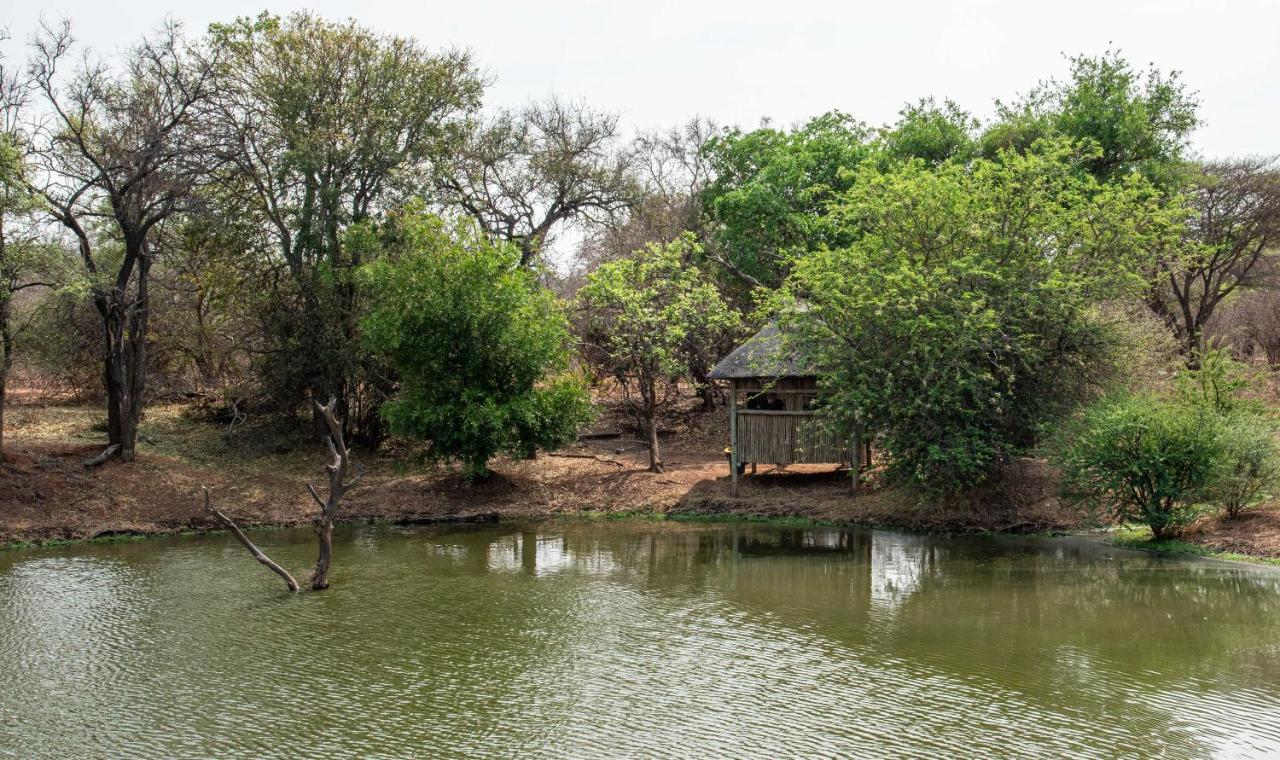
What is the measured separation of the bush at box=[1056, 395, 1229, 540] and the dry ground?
886 mm

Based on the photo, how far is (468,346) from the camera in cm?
2138

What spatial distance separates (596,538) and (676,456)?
22.7 ft

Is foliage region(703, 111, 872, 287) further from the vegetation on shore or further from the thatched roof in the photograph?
the thatched roof

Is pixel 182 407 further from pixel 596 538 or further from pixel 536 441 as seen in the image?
pixel 596 538

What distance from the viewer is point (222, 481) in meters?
22.0

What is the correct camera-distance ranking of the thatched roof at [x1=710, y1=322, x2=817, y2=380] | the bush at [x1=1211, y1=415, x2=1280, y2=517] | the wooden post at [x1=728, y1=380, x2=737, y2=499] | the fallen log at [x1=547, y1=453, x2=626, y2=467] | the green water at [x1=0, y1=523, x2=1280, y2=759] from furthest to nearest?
the fallen log at [x1=547, y1=453, x2=626, y2=467], the wooden post at [x1=728, y1=380, x2=737, y2=499], the thatched roof at [x1=710, y1=322, x2=817, y2=380], the bush at [x1=1211, y1=415, x2=1280, y2=517], the green water at [x1=0, y1=523, x2=1280, y2=759]

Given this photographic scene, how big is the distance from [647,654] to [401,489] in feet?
41.5

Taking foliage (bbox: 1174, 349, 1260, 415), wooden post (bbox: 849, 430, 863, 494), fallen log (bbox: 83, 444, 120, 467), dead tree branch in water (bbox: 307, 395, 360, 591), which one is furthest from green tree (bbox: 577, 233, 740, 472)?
fallen log (bbox: 83, 444, 120, 467)

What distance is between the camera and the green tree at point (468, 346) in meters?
21.1

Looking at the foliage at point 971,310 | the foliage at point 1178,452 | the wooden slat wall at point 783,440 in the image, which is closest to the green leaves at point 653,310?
the wooden slat wall at point 783,440

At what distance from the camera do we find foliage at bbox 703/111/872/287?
26219 mm

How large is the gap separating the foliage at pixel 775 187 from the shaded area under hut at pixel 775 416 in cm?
442

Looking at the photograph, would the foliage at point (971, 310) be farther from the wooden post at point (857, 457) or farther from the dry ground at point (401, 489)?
the dry ground at point (401, 489)

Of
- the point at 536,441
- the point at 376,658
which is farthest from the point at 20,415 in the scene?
the point at 376,658
